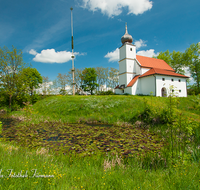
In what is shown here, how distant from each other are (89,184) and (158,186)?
1275mm

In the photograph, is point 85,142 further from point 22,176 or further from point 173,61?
point 173,61

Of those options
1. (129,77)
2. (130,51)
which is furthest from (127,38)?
(129,77)

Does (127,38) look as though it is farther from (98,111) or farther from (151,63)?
(98,111)

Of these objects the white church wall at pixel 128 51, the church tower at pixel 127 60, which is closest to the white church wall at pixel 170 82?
the church tower at pixel 127 60

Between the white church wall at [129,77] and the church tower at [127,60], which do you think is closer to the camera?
the white church wall at [129,77]

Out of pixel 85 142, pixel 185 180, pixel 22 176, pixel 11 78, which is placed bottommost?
pixel 85 142

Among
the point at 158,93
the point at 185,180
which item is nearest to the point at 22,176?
the point at 185,180

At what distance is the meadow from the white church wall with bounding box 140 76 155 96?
1151 cm

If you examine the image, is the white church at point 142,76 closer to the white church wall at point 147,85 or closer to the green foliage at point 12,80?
the white church wall at point 147,85

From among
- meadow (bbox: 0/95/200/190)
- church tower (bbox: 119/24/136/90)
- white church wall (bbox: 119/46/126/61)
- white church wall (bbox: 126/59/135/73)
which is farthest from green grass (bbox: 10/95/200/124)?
white church wall (bbox: 119/46/126/61)

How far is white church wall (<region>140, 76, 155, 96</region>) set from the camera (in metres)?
24.1

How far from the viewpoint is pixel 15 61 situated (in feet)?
59.1

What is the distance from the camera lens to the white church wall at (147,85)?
2409cm

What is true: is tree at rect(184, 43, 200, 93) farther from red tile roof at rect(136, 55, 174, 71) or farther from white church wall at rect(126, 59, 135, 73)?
white church wall at rect(126, 59, 135, 73)
